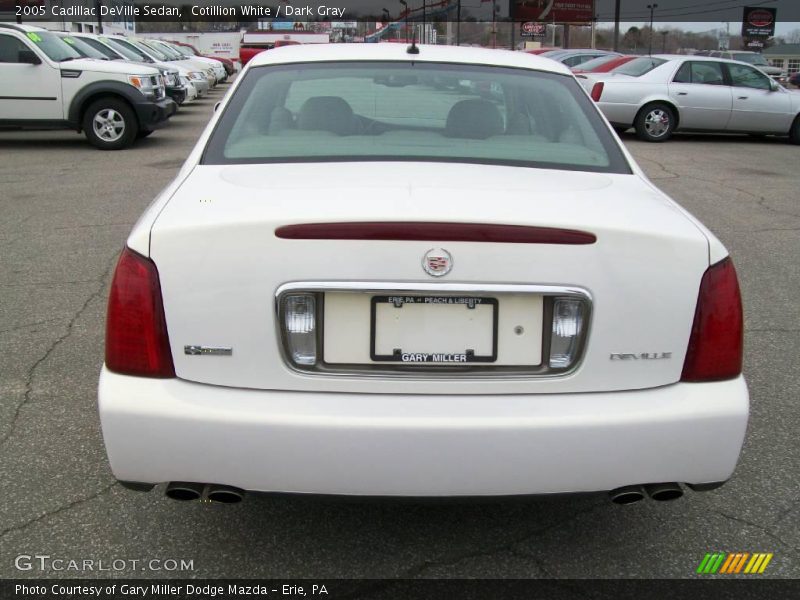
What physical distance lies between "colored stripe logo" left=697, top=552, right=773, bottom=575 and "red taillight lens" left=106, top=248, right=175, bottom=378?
1798mm

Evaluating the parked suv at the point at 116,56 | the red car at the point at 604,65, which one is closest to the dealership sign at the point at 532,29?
the red car at the point at 604,65

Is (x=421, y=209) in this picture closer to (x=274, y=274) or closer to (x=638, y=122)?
(x=274, y=274)

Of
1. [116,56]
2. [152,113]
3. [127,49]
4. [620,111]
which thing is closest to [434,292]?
[152,113]

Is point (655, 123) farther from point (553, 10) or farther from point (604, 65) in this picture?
point (553, 10)

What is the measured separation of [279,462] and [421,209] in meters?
0.78

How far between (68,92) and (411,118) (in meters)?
10.6

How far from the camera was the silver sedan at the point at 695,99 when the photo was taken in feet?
49.6

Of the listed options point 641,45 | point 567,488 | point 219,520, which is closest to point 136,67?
point 219,520

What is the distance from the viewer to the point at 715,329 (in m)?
2.47

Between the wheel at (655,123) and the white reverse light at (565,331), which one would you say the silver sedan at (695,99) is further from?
the white reverse light at (565,331)

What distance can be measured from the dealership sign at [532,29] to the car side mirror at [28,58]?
69.6m

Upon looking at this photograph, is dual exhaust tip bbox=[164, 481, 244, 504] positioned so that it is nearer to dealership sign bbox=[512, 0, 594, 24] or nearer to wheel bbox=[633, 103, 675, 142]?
wheel bbox=[633, 103, 675, 142]

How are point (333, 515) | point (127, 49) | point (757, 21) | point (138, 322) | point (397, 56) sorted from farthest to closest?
point (757, 21) → point (127, 49) → point (397, 56) → point (333, 515) → point (138, 322)

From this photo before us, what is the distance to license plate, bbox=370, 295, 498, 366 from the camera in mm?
2334
